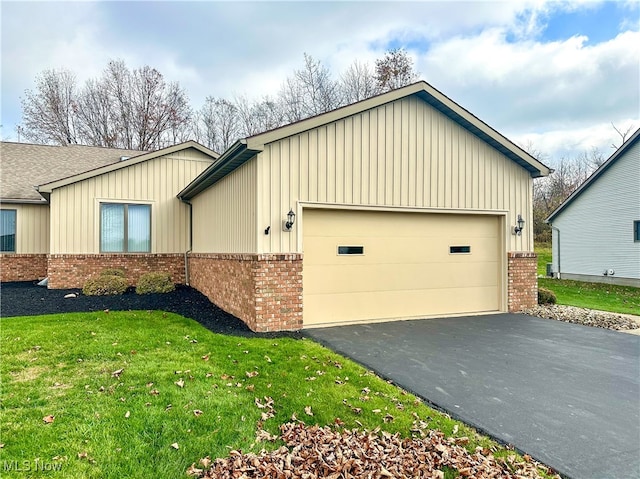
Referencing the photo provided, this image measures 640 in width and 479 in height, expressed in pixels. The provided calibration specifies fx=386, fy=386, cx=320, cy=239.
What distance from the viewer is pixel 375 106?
832 cm

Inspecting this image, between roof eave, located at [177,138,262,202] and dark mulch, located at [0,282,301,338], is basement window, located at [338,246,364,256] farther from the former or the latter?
roof eave, located at [177,138,262,202]

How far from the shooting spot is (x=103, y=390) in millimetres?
4309

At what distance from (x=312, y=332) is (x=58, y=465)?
483cm

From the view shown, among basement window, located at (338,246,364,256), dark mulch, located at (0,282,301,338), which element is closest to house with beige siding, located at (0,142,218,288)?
dark mulch, located at (0,282,301,338)

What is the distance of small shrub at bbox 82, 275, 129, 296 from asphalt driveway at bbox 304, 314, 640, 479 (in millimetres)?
6898

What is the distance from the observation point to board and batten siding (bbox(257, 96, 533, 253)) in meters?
7.49

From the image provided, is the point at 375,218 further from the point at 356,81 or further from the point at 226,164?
the point at 356,81

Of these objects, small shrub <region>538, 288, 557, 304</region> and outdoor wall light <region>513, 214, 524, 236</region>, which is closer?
outdoor wall light <region>513, 214, 524, 236</region>

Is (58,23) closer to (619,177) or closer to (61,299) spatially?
(61,299)

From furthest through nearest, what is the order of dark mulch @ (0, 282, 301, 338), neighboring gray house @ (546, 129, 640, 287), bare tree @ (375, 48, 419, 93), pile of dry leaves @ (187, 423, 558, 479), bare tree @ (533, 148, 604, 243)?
1. bare tree @ (533, 148, 604, 243)
2. bare tree @ (375, 48, 419, 93)
3. neighboring gray house @ (546, 129, 640, 287)
4. dark mulch @ (0, 282, 301, 338)
5. pile of dry leaves @ (187, 423, 558, 479)

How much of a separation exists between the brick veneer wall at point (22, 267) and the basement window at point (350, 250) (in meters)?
12.3

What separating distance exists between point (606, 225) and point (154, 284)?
62.0ft

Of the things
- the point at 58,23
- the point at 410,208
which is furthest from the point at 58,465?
the point at 58,23

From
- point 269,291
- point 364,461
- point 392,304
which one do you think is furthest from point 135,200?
point 364,461
